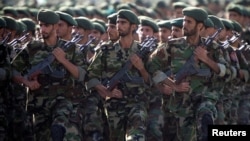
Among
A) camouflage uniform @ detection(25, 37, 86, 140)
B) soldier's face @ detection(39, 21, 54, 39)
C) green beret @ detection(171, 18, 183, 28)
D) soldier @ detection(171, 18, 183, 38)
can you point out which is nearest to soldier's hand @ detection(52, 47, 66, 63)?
camouflage uniform @ detection(25, 37, 86, 140)

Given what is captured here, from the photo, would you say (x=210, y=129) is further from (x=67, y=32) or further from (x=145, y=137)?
(x=67, y=32)

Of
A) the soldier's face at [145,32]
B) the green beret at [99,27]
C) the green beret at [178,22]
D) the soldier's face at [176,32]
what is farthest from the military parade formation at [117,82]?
the green beret at [99,27]

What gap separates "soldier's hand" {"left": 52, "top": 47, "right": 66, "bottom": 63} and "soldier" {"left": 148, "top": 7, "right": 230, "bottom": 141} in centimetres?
142

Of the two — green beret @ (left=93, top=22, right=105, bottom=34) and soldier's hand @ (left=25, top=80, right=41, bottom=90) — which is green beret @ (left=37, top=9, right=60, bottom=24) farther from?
green beret @ (left=93, top=22, right=105, bottom=34)

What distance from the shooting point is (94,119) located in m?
16.2

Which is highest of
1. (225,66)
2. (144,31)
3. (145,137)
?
(144,31)

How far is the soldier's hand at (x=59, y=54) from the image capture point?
15.5 m

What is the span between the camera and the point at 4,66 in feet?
51.8

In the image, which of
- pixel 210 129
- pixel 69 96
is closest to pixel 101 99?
pixel 69 96

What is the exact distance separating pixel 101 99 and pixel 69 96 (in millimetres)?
861

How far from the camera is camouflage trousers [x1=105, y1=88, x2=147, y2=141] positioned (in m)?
15.7

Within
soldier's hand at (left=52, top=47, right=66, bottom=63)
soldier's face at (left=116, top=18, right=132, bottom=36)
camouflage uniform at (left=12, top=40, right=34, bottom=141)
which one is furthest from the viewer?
camouflage uniform at (left=12, top=40, right=34, bottom=141)

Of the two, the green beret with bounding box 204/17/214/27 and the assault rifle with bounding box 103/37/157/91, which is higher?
the green beret with bounding box 204/17/214/27

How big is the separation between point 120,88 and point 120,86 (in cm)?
3
